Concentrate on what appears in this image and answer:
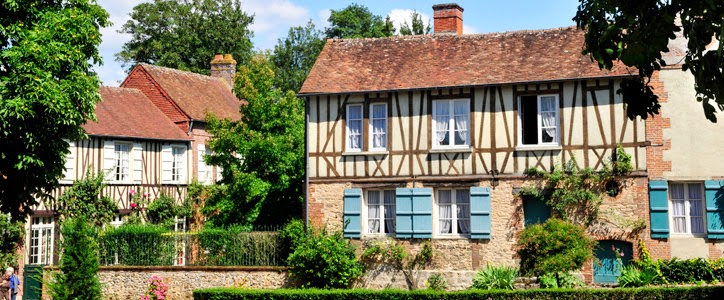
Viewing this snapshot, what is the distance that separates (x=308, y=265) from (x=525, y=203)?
17.4 feet

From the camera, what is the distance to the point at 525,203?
21.3 meters

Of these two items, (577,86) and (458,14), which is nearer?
(577,86)

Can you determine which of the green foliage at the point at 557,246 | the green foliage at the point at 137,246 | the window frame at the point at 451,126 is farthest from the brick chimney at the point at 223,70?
the green foliage at the point at 557,246

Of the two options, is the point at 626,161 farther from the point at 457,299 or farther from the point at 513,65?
the point at 457,299

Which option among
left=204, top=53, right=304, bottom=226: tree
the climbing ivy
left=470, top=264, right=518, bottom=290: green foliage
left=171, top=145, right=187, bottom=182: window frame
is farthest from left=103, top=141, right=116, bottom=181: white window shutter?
the climbing ivy

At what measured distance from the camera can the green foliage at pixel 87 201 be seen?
27250 millimetres

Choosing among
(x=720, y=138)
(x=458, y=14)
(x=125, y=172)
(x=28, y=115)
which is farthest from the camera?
(x=125, y=172)

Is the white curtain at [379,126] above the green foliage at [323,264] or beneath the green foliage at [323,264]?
above

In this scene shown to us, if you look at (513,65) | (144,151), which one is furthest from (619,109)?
(144,151)

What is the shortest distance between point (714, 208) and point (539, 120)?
4.30 metres

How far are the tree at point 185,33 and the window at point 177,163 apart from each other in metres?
13.0

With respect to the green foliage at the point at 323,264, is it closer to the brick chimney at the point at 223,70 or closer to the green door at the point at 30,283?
the green door at the point at 30,283

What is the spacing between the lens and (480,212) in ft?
69.6

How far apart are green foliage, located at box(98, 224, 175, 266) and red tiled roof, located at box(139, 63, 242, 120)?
8.71 m
